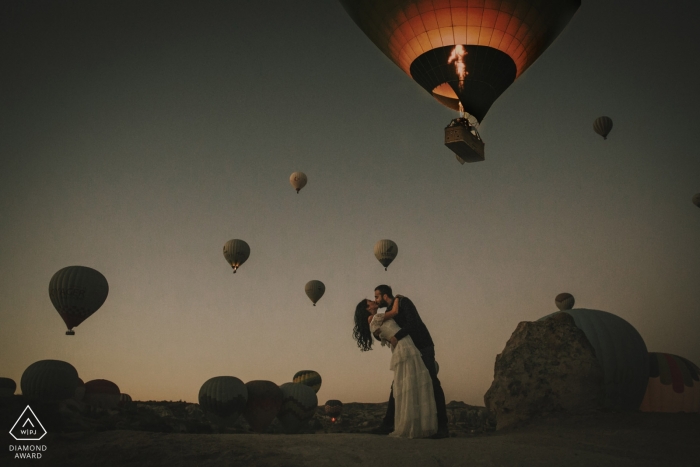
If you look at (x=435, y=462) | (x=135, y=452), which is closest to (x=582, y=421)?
(x=435, y=462)

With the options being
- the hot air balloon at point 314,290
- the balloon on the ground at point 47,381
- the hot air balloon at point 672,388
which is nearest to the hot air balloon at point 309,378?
the hot air balloon at point 314,290

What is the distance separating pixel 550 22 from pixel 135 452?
16.2 metres

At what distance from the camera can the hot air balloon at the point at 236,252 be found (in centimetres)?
3148

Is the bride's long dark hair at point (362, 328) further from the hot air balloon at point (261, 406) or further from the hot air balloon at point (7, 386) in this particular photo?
the hot air balloon at point (7, 386)

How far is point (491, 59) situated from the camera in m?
16.2

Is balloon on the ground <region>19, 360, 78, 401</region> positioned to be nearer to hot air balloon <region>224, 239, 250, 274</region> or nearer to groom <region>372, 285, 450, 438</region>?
hot air balloon <region>224, 239, 250, 274</region>

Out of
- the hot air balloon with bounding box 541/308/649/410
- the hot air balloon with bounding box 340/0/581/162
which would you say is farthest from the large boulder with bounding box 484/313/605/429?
the hot air balloon with bounding box 340/0/581/162

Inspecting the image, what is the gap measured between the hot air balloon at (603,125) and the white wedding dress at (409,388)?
936 inches

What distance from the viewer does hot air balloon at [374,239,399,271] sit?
100 feet

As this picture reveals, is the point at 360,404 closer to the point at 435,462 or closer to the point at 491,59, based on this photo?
Answer: the point at 491,59

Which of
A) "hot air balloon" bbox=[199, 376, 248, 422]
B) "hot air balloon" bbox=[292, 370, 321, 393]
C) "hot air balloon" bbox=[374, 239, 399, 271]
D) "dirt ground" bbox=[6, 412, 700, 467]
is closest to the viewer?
"dirt ground" bbox=[6, 412, 700, 467]

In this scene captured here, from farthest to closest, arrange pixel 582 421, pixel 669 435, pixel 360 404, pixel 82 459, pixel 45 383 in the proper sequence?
1. pixel 360 404
2. pixel 45 383
3. pixel 582 421
4. pixel 669 435
5. pixel 82 459

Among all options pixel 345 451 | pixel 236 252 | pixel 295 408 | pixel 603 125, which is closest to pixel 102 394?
pixel 236 252

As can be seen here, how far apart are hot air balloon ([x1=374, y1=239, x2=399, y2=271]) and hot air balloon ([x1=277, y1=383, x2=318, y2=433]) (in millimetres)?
9609
